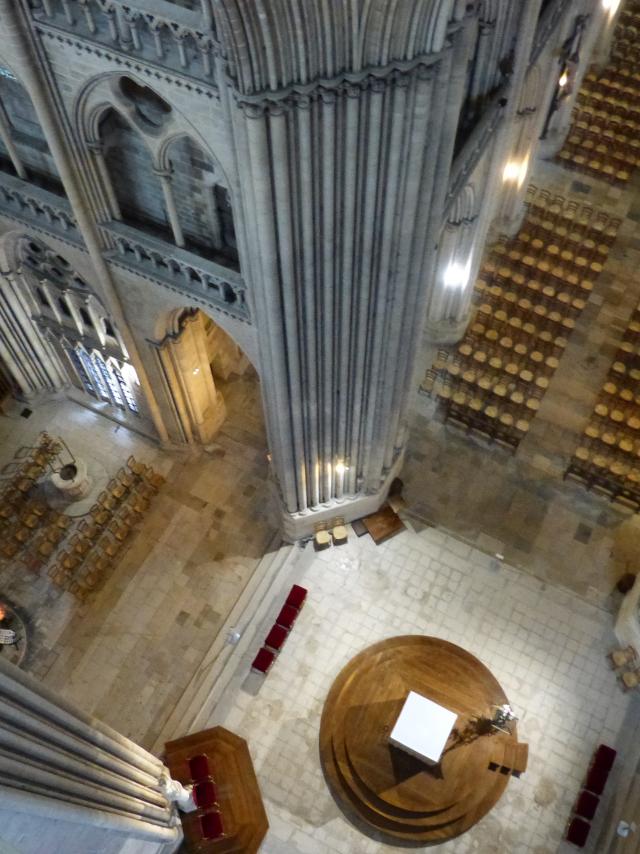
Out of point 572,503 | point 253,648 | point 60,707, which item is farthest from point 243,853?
point 572,503

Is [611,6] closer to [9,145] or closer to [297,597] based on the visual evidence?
[9,145]

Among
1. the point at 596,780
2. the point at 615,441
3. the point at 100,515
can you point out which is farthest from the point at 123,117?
the point at 596,780

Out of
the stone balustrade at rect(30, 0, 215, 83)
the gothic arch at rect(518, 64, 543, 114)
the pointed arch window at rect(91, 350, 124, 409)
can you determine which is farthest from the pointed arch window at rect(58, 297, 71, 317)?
the gothic arch at rect(518, 64, 543, 114)

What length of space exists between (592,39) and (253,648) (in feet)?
82.3

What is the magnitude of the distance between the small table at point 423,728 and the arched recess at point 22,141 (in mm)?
14413

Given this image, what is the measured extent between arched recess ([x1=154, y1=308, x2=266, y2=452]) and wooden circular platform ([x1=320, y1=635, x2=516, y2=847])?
25.5 feet

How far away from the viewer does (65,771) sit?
1087 centimetres

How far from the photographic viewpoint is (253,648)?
21062mm

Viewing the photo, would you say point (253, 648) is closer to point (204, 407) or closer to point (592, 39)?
point (204, 407)

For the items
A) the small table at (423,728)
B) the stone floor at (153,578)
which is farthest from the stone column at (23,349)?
the small table at (423,728)

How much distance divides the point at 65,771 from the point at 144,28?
10.9 metres

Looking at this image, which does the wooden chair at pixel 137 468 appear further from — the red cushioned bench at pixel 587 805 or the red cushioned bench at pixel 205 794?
the red cushioned bench at pixel 587 805

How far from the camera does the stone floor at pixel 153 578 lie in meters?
20.8

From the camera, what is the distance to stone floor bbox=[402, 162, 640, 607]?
890 inches
